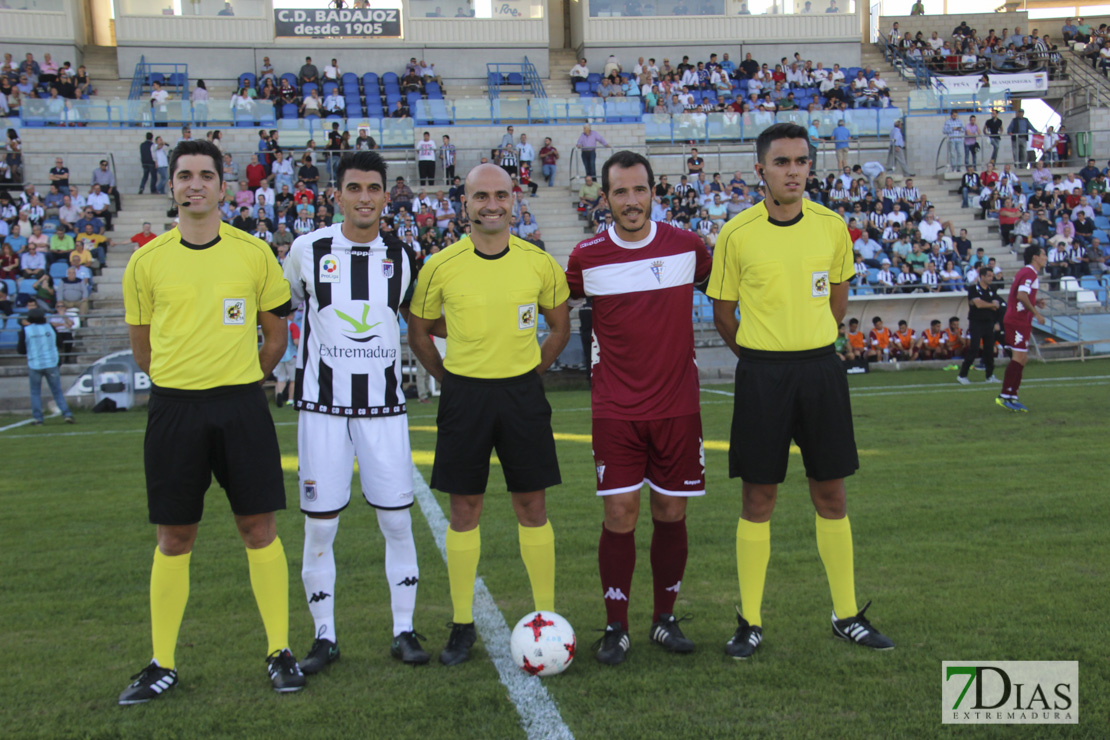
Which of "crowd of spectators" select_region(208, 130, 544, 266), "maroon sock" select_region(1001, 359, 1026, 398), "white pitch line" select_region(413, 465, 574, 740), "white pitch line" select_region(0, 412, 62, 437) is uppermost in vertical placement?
"crowd of spectators" select_region(208, 130, 544, 266)

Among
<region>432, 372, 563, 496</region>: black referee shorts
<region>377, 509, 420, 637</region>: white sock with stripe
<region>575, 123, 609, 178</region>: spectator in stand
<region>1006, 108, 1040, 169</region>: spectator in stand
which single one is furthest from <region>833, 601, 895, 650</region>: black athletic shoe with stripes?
<region>1006, 108, 1040, 169</region>: spectator in stand

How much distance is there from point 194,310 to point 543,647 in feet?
6.60

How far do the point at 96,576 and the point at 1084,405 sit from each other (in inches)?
446

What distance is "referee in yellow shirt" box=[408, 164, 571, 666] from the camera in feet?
13.5

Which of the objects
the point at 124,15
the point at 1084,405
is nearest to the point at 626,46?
the point at 124,15

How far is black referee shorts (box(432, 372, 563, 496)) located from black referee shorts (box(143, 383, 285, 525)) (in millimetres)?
758

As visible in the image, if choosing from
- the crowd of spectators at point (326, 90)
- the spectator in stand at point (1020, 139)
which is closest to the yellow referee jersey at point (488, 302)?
the crowd of spectators at point (326, 90)

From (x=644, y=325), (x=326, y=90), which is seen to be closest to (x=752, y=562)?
(x=644, y=325)

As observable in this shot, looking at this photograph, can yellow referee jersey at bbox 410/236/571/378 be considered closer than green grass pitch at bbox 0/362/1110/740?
No

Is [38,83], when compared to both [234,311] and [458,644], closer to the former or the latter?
[234,311]

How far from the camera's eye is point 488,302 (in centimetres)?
413

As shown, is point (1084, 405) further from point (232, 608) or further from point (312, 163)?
point (312, 163)

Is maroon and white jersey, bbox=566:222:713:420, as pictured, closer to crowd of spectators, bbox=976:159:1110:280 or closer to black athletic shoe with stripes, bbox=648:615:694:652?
black athletic shoe with stripes, bbox=648:615:694:652

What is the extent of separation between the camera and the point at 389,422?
4.10 meters
